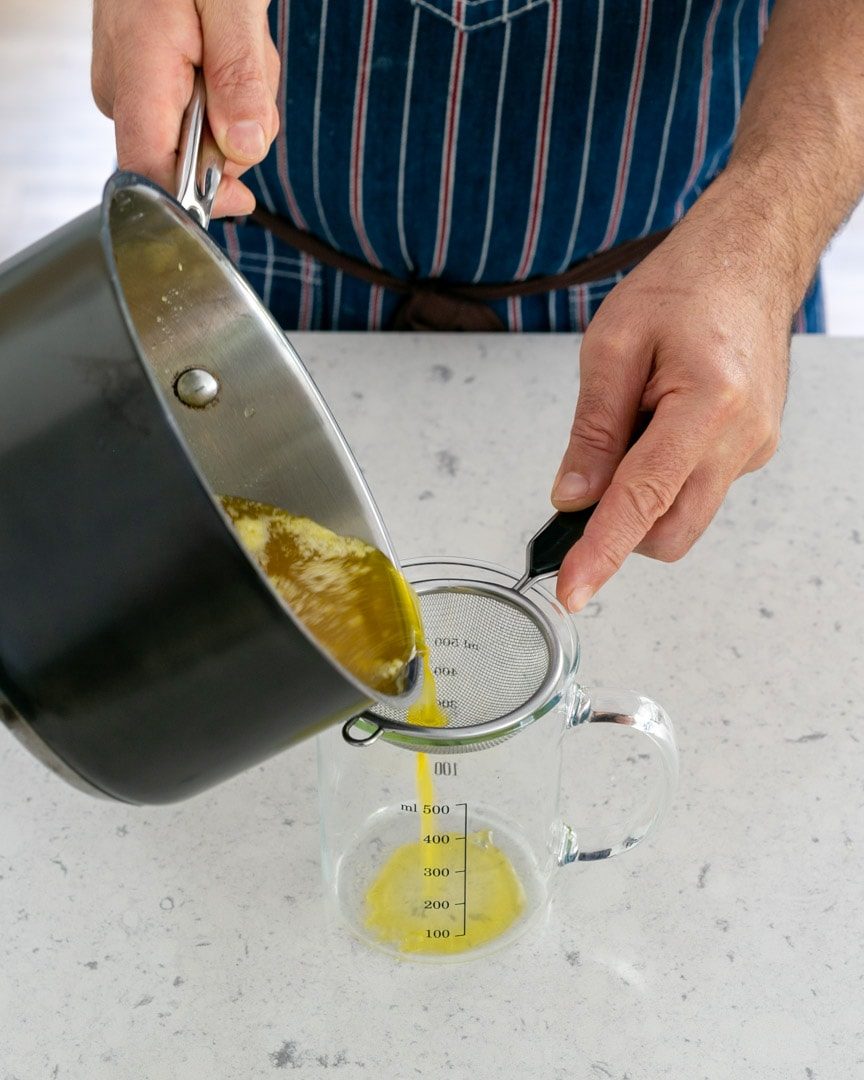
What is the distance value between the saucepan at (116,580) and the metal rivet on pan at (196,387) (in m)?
0.13

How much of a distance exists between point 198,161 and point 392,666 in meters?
0.35

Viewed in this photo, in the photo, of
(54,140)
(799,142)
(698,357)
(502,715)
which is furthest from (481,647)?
(54,140)

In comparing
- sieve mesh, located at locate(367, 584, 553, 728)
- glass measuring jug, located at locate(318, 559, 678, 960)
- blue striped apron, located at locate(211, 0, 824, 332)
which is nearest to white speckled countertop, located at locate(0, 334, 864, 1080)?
glass measuring jug, located at locate(318, 559, 678, 960)

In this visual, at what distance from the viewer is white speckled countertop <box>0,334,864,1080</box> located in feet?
2.37

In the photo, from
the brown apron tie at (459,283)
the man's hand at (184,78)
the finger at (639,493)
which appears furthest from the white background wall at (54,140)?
the finger at (639,493)

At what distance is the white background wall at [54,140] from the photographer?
2803mm

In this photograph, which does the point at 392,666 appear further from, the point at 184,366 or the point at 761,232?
the point at 761,232

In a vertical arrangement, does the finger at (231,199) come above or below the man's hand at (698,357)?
above

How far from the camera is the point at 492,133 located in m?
1.20

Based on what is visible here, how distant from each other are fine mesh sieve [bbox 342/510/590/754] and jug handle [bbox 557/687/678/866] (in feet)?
0.11

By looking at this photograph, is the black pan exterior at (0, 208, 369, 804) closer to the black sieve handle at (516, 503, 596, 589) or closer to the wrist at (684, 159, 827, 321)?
the black sieve handle at (516, 503, 596, 589)

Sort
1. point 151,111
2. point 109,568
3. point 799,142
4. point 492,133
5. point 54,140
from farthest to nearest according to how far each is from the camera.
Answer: point 54,140 → point 492,133 → point 799,142 → point 151,111 → point 109,568

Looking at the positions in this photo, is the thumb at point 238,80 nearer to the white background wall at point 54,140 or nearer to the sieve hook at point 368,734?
the sieve hook at point 368,734

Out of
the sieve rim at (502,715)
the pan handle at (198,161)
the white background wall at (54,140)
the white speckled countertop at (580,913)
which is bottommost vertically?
the white background wall at (54,140)
